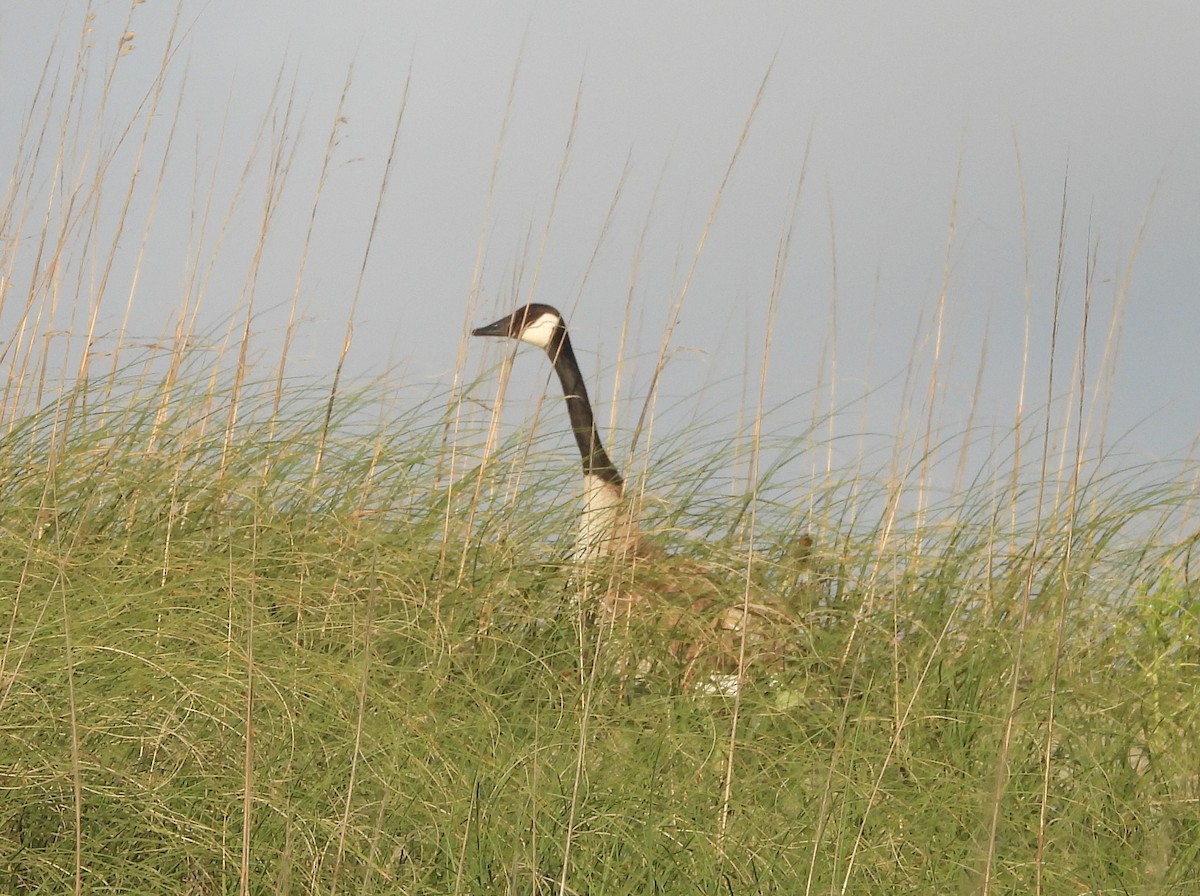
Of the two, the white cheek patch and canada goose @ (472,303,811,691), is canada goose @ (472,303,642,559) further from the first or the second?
the white cheek patch

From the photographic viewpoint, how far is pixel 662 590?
3699 millimetres

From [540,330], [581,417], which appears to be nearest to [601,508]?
[581,417]

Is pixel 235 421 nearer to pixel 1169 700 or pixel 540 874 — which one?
pixel 540 874

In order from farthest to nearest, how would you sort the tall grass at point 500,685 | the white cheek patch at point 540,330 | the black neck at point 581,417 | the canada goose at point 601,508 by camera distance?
the white cheek patch at point 540,330 → the black neck at point 581,417 → the canada goose at point 601,508 → the tall grass at point 500,685

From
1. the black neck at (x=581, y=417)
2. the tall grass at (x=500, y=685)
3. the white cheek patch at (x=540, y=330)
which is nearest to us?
the tall grass at (x=500, y=685)

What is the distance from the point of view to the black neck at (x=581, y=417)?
393 cm

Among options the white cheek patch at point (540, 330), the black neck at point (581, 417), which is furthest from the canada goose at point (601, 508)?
the white cheek patch at point (540, 330)

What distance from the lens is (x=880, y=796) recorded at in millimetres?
2658

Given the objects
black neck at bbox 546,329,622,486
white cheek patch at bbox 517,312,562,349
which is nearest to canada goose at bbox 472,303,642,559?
black neck at bbox 546,329,622,486

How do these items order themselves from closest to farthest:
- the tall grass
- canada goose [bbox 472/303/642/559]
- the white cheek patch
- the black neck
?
the tall grass, canada goose [bbox 472/303/642/559], the black neck, the white cheek patch

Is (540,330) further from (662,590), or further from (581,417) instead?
(662,590)

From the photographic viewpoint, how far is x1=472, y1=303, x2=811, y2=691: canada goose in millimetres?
3457

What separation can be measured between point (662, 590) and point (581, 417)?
1.28 m

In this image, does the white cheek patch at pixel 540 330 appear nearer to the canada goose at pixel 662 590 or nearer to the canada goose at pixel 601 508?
the canada goose at pixel 601 508
